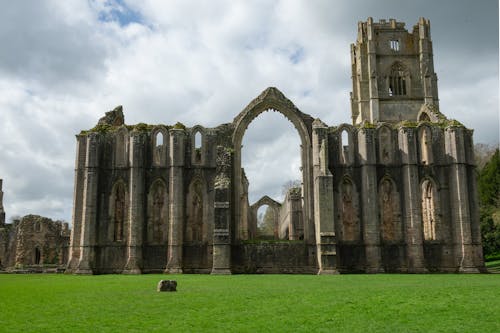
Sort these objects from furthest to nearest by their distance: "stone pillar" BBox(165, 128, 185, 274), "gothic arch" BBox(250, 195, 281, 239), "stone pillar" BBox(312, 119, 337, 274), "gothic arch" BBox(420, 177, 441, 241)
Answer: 1. "gothic arch" BBox(250, 195, 281, 239)
2. "gothic arch" BBox(420, 177, 441, 241)
3. "stone pillar" BBox(165, 128, 185, 274)
4. "stone pillar" BBox(312, 119, 337, 274)

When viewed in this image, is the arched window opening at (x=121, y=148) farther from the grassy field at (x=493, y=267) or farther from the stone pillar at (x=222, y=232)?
the grassy field at (x=493, y=267)

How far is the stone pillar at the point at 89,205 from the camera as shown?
2862 cm

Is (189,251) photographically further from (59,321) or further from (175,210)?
(59,321)

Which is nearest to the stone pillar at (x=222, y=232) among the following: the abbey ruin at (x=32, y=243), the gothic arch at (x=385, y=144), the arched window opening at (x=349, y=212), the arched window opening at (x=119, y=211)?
the arched window opening at (x=119, y=211)

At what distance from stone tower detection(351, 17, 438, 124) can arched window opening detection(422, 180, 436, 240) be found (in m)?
24.7

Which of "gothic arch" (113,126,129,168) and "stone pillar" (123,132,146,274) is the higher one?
"gothic arch" (113,126,129,168)

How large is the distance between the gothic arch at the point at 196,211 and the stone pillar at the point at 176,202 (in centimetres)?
75

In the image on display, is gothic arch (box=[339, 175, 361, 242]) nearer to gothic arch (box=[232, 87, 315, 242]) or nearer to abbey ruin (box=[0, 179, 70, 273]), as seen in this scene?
gothic arch (box=[232, 87, 315, 242])

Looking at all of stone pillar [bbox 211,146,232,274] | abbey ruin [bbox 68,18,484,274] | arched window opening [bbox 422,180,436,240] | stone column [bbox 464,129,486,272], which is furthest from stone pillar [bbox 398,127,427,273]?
stone pillar [bbox 211,146,232,274]

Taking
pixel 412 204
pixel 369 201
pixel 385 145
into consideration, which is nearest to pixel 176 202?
pixel 369 201

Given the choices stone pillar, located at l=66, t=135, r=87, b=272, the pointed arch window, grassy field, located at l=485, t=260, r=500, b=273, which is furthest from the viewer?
the pointed arch window

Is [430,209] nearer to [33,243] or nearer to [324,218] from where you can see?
[324,218]

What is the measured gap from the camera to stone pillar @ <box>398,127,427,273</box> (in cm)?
2841

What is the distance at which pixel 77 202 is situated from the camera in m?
29.9
